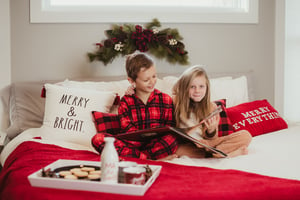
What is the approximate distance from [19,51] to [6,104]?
396 mm

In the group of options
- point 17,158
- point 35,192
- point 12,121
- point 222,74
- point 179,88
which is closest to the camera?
point 35,192

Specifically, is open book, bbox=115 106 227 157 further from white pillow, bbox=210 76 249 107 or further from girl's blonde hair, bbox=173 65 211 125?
white pillow, bbox=210 76 249 107

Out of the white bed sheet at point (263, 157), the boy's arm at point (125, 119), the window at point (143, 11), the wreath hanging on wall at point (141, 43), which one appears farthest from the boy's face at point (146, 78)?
the window at point (143, 11)

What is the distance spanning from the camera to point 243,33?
137 inches

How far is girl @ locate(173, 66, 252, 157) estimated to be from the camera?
225 centimetres

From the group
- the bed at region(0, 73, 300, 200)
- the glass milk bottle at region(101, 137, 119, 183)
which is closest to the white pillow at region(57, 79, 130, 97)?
the bed at region(0, 73, 300, 200)

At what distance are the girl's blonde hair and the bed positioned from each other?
286mm

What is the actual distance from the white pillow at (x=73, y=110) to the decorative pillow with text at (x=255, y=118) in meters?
0.82

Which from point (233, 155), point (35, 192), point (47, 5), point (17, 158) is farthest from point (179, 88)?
point (47, 5)

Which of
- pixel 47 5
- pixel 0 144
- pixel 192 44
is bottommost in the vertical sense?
pixel 0 144

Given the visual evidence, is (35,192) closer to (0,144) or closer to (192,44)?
(0,144)

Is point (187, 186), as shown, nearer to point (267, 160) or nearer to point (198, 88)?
point (267, 160)

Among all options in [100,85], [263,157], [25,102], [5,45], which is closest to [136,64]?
[100,85]

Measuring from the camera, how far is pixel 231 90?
3.04 m
